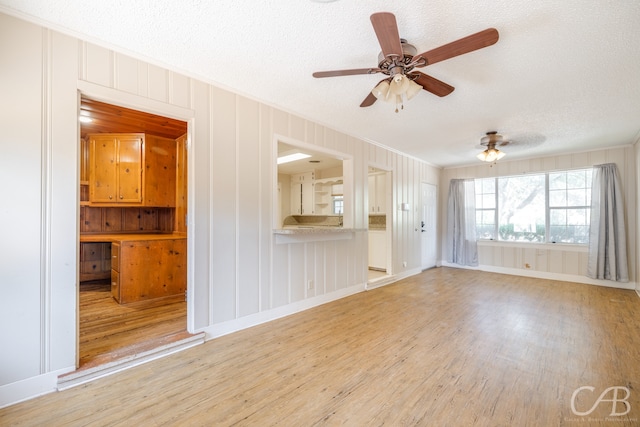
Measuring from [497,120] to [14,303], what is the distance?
5.13 meters

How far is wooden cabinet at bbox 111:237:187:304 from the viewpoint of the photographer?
3510mm

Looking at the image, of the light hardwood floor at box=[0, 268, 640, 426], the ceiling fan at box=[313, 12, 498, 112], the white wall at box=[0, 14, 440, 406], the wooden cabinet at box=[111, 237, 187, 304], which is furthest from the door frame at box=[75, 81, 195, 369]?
the wooden cabinet at box=[111, 237, 187, 304]

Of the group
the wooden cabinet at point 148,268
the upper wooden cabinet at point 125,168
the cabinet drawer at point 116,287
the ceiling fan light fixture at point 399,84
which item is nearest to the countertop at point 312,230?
the wooden cabinet at point 148,268

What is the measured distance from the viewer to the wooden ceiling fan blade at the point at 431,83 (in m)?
2.11

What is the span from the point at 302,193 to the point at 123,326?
16.9 feet

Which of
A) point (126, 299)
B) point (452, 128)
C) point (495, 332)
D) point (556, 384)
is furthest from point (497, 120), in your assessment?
point (126, 299)

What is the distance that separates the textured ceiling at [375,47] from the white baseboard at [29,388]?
244 centimetres

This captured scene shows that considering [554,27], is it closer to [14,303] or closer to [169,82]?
[169,82]

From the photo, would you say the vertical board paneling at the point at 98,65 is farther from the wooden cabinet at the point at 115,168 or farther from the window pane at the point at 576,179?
the window pane at the point at 576,179

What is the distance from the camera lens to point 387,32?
1609 millimetres

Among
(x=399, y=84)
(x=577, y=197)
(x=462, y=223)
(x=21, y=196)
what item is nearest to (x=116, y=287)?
(x=21, y=196)

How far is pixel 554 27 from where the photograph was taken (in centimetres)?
187

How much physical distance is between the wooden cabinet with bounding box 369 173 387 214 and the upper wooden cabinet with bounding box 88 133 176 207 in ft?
13.6

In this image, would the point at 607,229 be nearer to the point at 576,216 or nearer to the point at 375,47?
the point at 576,216
